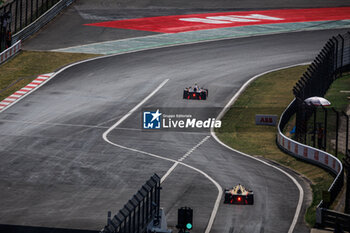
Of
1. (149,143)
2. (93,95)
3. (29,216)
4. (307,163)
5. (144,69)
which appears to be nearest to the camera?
(29,216)

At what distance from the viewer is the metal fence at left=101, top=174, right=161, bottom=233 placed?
23.7m

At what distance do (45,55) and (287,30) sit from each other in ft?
78.3

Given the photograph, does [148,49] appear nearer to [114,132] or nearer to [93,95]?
[93,95]

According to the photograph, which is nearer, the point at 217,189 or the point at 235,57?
the point at 217,189

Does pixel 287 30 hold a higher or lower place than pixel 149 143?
higher

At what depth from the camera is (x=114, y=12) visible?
81.2 meters

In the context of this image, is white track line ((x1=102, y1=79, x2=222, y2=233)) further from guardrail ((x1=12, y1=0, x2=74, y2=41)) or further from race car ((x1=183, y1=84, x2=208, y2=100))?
guardrail ((x1=12, y1=0, x2=74, y2=41))

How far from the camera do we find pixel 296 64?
64312 mm

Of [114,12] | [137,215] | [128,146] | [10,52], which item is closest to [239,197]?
[137,215]

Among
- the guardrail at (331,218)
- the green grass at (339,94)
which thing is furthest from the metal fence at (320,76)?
the guardrail at (331,218)

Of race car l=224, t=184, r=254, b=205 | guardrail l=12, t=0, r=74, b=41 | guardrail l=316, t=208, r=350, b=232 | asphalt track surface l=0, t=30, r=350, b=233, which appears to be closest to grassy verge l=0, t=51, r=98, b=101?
asphalt track surface l=0, t=30, r=350, b=233

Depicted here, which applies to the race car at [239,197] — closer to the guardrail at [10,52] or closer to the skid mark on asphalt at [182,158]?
the skid mark on asphalt at [182,158]

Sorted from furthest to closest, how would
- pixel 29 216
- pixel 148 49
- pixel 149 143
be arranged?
pixel 148 49, pixel 149 143, pixel 29 216

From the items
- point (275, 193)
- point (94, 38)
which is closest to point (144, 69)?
point (94, 38)
